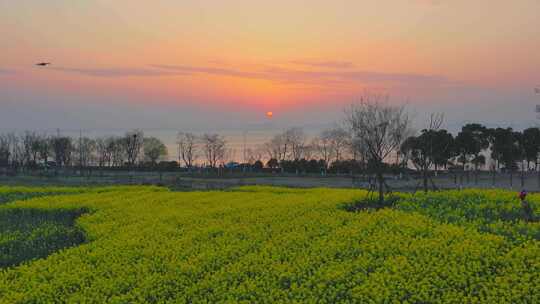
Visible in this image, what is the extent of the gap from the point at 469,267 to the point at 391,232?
216cm

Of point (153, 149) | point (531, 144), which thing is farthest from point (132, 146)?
point (531, 144)

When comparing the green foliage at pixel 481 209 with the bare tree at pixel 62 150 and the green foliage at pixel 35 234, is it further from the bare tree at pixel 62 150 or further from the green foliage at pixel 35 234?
the bare tree at pixel 62 150

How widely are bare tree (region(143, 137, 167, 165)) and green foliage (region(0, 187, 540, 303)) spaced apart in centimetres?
5351

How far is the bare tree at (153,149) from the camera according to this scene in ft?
213

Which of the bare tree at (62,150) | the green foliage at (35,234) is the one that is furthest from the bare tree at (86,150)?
the green foliage at (35,234)

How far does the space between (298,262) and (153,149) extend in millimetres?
59128

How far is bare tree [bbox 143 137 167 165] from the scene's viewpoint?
65.1 meters

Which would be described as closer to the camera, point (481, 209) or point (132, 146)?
point (481, 209)

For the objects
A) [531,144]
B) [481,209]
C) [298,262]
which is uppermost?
[531,144]

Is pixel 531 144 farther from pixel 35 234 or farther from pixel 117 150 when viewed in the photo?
pixel 117 150

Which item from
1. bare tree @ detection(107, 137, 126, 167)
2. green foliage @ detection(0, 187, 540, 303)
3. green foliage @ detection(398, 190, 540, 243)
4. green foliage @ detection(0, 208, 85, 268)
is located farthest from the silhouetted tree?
bare tree @ detection(107, 137, 126, 167)

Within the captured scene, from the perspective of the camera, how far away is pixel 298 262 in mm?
8523

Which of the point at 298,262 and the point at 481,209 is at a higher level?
the point at 481,209

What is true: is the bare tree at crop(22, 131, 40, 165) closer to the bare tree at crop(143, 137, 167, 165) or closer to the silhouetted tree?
the bare tree at crop(143, 137, 167, 165)
